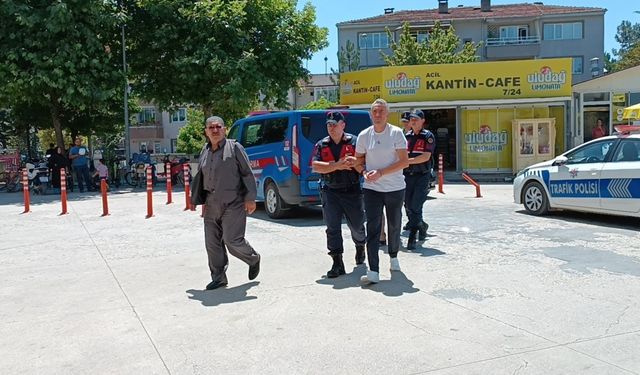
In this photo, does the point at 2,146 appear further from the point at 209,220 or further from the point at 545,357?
the point at 545,357

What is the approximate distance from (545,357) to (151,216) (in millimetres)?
9966

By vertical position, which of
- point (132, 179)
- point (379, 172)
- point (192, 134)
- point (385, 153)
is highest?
point (192, 134)

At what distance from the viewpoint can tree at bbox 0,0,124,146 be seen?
65.3 feet

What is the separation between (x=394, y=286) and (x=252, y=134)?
700 centimetres

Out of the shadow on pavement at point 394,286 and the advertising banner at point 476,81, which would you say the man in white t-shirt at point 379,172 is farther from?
the advertising banner at point 476,81

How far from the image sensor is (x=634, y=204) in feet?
31.7

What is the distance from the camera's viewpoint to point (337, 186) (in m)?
6.73

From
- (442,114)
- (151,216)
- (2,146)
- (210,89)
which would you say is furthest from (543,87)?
(2,146)

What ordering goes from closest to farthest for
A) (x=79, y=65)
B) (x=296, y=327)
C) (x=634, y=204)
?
(x=296, y=327) → (x=634, y=204) → (x=79, y=65)

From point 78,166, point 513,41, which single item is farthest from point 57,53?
point 513,41

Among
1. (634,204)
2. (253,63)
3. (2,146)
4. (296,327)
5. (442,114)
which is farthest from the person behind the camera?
(2,146)

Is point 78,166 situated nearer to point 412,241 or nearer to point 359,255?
point 412,241

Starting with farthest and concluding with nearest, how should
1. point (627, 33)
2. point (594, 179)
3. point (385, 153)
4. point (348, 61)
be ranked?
point (627, 33)
point (348, 61)
point (594, 179)
point (385, 153)

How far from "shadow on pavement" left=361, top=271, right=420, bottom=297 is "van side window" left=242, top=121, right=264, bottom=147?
6.23 m
